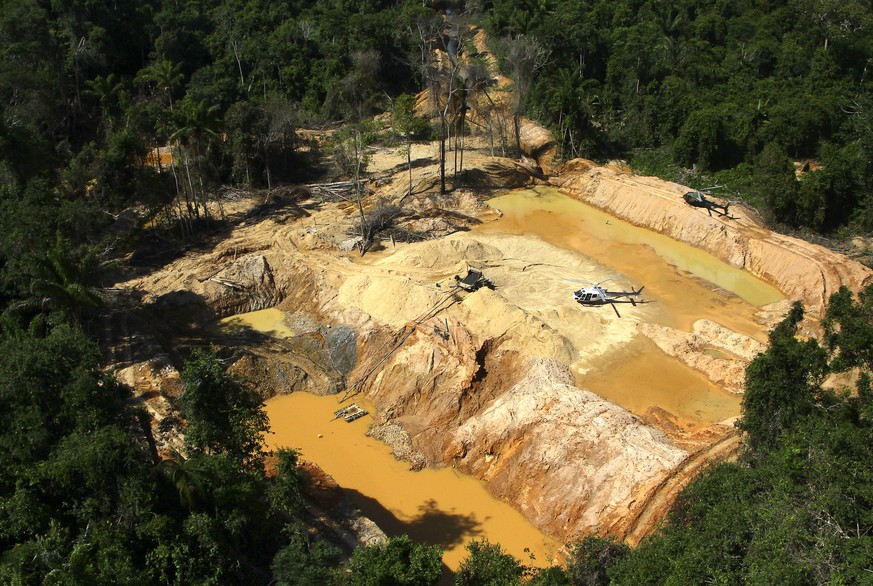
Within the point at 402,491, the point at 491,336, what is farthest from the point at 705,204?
the point at 402,491

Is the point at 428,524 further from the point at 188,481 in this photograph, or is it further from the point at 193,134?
the point at 193,134

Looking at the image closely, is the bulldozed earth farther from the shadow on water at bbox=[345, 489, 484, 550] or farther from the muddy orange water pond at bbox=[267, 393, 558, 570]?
the shadow on water at bbox=[345, 489, 484, 550]

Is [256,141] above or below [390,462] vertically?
above

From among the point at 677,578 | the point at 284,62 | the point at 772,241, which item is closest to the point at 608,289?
the point at 772,241

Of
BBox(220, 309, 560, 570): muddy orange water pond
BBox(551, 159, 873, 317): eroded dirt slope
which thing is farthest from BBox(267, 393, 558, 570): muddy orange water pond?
BBox(551, 159, 873, 317): eroded dirt slope

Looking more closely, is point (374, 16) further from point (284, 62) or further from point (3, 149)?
point (3, 149)

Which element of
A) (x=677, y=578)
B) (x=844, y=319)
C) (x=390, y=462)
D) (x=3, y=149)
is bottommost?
(x=390, y=462)
